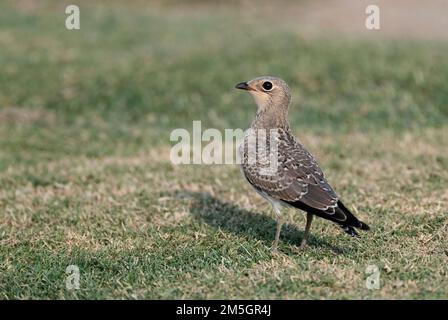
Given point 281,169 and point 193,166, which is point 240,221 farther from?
point 193,166

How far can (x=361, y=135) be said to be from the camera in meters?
11.0

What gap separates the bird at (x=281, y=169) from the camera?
18.9ft

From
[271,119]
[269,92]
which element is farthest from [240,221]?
[269,92]

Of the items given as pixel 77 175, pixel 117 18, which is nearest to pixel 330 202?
pixel 77 175

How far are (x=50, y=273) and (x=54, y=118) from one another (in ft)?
22.9

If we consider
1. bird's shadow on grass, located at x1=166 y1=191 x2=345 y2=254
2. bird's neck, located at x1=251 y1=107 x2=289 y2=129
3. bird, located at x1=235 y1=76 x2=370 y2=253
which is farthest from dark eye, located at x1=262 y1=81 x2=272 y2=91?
bird's shadow on grass, located at x1=166 y1=191 x2=345 y2=254

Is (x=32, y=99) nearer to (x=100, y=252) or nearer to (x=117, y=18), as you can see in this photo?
(x=117, y=18)

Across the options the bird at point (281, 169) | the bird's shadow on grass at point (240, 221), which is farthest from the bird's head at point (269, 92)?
the bird's shadow on grass at point (240, 221)

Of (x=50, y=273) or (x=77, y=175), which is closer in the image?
(x=50, y=273)

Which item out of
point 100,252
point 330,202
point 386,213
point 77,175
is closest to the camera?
point 330,202

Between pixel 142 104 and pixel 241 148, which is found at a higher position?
pixel 241 148

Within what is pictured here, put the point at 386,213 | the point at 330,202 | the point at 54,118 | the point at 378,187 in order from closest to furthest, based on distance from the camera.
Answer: the point at 330,202, the point at 386,213, the point at 378,187, the point at 54,118

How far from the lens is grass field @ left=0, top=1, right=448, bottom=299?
5625mm

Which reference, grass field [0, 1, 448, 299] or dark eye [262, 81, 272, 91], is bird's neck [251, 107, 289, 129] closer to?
dark eye [262, 81, 272, 91]
